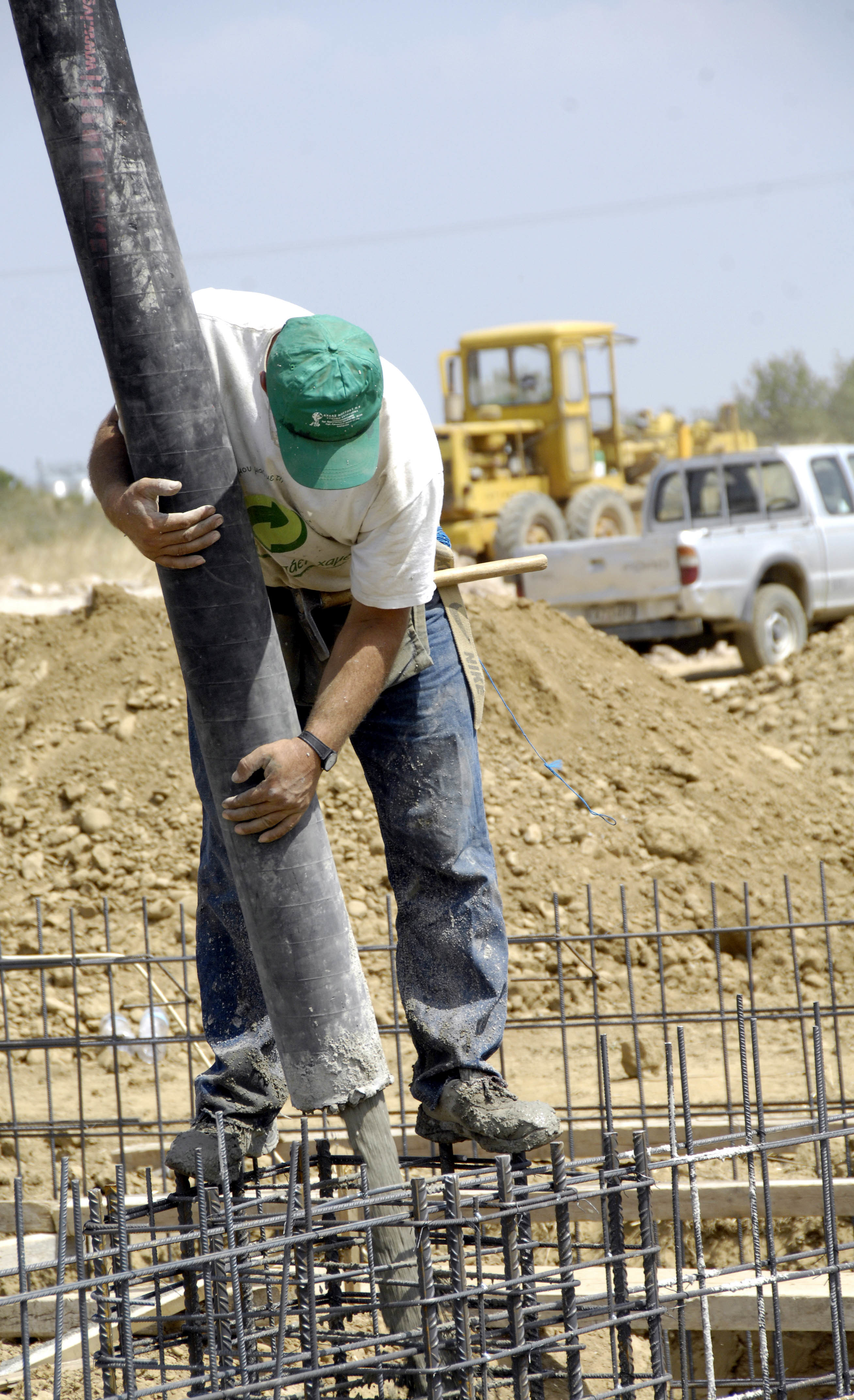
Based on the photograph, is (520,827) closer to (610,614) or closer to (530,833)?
(530,833)

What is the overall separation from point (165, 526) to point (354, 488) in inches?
14.2

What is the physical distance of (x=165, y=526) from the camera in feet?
7.61

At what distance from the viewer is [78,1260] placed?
2088 millimetres

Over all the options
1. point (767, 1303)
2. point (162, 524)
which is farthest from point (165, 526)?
point (767, 1303)

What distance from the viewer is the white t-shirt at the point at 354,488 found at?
2.52 m

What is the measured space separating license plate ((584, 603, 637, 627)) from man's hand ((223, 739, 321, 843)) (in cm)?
952

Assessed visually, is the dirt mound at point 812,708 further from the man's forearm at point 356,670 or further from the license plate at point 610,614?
the man's forearm at point 356,670

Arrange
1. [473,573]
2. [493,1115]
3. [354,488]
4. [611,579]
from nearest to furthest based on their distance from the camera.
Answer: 1. [354,488]
2. [493,1115]
3. [473,573]
4. [611,579]

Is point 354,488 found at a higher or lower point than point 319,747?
higher

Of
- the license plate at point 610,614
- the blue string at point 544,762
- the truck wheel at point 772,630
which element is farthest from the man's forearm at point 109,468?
the truck wheel at point 772,630

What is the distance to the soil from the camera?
627 centimetres

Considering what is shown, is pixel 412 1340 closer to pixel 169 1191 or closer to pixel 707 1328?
pixel 707 1328

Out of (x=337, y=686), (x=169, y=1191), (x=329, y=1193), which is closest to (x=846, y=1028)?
(x=169, y=1191)

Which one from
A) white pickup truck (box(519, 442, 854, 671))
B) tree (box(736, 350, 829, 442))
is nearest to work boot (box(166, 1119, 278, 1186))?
white pickup truck (box(519, 442, 854, 671))
